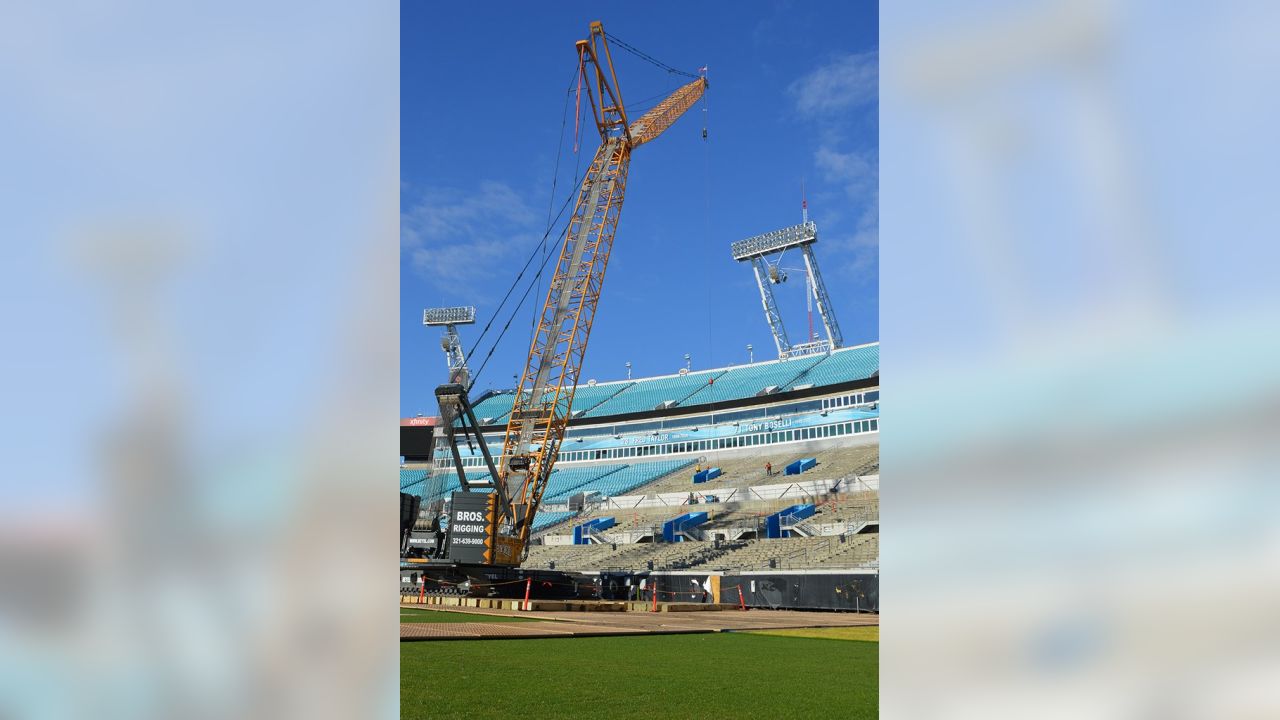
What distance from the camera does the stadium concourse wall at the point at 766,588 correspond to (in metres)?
26.5

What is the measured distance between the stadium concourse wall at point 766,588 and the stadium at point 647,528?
67 mm

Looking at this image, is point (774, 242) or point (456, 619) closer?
point (456, 619)

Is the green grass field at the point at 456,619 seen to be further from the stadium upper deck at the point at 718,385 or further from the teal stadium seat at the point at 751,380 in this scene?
the teal stadium seat at the point at 751,380

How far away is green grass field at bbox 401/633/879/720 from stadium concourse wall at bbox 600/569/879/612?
49.1 feet

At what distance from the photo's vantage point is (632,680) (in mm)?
7602
